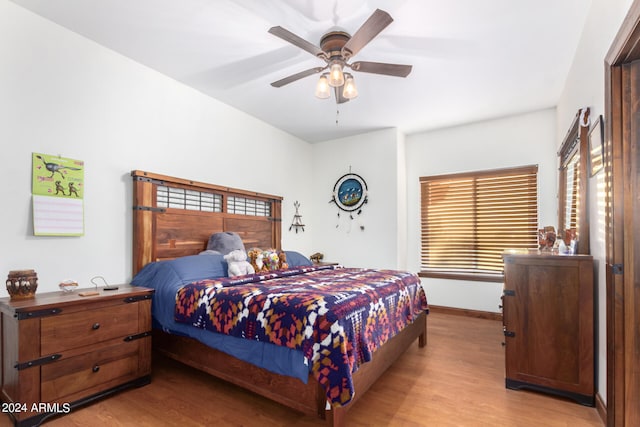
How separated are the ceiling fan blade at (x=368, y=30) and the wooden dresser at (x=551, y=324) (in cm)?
190

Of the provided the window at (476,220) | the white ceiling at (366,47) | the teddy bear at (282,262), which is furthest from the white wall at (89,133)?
the window at (476,220)

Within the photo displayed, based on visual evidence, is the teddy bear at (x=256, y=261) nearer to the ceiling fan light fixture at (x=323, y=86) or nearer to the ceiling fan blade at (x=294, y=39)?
the ceiling fan light fixture at (x=323, y=86)

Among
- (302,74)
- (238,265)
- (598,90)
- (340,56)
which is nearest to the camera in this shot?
(598,90)

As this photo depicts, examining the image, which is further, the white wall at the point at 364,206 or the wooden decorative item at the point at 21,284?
the white wall at the point at 364,206

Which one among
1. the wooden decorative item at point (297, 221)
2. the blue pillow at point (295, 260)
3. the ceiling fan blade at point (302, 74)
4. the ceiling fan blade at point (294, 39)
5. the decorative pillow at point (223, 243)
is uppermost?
the ceiling fan blade at point (294, 39)

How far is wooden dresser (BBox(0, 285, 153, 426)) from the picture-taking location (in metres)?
1.81

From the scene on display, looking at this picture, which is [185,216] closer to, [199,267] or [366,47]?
[199,267]

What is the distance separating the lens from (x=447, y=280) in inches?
A: 179

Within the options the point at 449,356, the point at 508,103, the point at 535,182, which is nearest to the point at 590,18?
the point at 508,103

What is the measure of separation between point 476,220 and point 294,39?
143 inches

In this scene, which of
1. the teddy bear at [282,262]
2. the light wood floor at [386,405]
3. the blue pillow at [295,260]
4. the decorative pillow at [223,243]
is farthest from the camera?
the blue pillow at [295,260]

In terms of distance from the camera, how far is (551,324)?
2.23m

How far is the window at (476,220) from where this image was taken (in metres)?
4.11

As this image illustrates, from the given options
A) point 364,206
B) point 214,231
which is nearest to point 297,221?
point 364,206
